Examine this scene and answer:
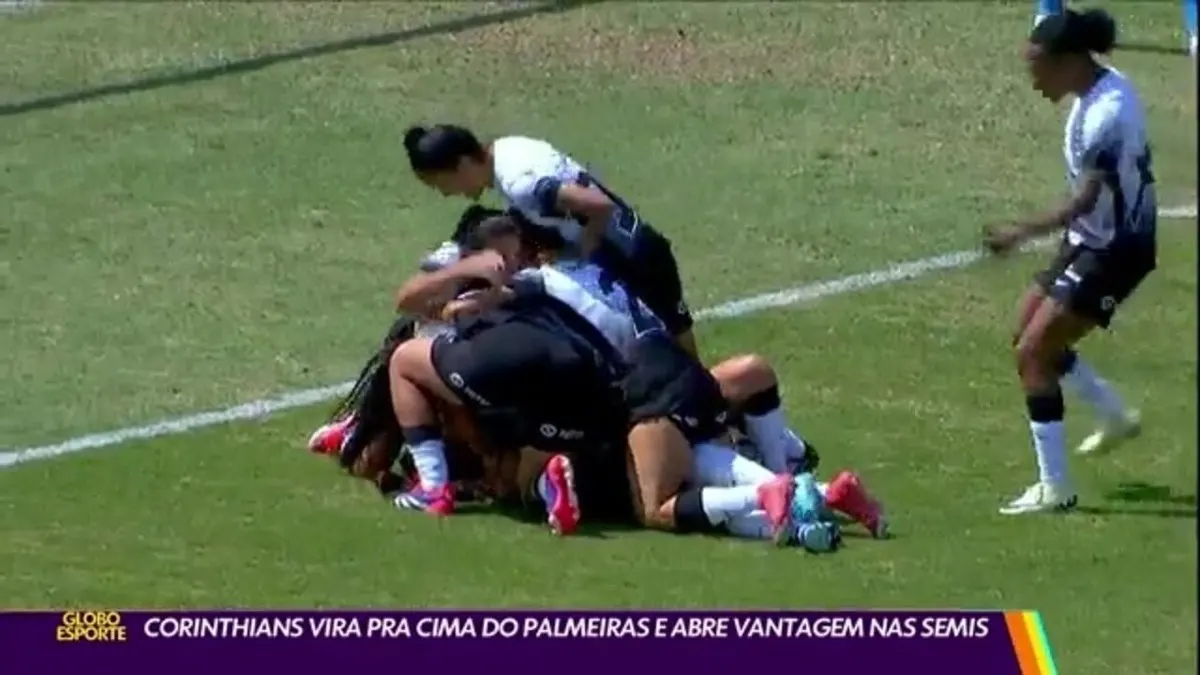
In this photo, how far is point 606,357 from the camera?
32.1 feet

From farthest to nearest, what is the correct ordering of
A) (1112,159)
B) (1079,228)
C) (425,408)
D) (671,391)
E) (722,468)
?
(1079,228)
(425,408)
(1112,159)
(722,468)
(671,391)

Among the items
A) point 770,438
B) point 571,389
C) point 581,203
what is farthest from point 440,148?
point 770,438

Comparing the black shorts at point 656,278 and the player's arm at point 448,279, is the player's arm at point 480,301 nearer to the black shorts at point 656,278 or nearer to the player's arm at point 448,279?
the player's arm at point 448,279

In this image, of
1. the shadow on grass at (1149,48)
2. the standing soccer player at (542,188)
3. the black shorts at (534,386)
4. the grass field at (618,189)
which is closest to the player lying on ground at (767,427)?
the grass field at (618,189)

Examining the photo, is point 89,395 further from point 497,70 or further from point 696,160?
point 497,70

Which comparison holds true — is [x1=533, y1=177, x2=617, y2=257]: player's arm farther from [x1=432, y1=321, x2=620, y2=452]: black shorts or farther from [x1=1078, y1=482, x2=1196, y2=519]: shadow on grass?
[x1=1078, y1=482, x2=1196, y2=519]: shadow on grass

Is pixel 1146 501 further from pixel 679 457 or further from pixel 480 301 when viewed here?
pixel 480 301

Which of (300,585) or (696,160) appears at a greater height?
(300,585)

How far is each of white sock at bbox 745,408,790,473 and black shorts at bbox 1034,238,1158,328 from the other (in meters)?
1.04

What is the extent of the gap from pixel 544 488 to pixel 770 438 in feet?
2.75

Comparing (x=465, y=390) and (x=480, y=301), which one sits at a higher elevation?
(x=480, y=301)

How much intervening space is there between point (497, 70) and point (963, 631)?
9210 mm

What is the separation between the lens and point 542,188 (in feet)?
32.3

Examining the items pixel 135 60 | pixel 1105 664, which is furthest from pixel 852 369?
pixel 135 60
